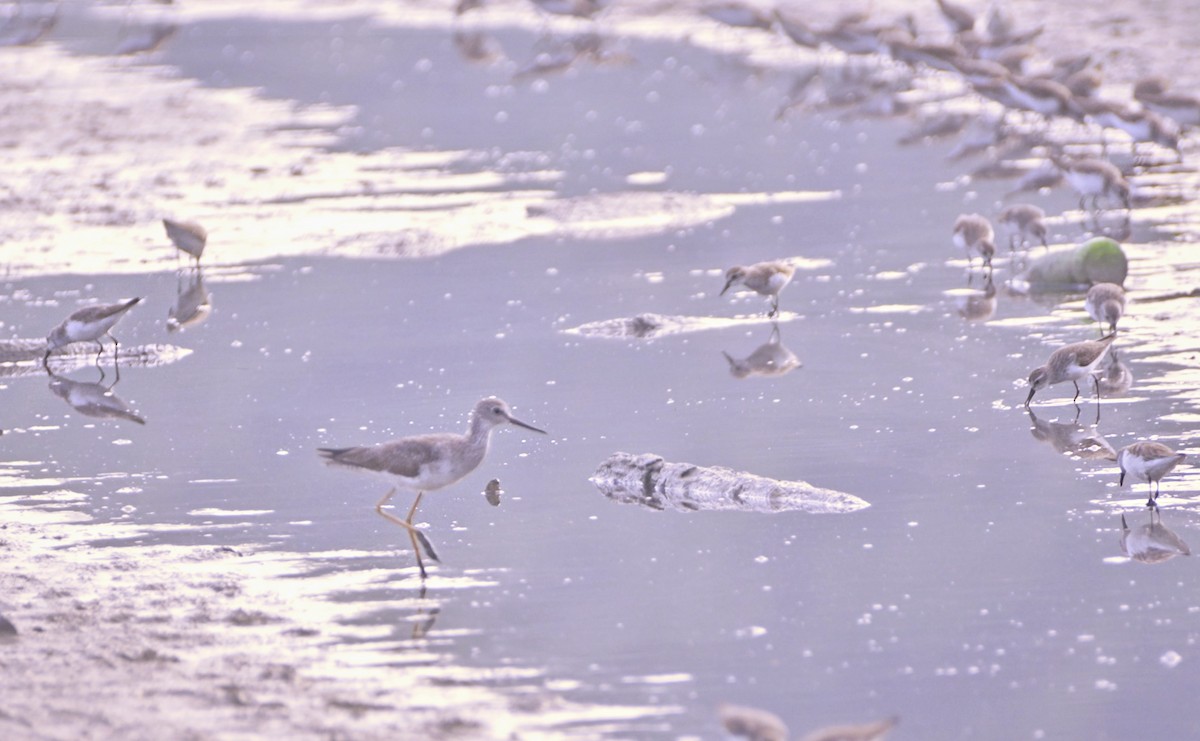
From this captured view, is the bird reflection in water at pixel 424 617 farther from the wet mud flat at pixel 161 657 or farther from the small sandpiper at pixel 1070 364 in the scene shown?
the small sandpiper at pixel 1070 364

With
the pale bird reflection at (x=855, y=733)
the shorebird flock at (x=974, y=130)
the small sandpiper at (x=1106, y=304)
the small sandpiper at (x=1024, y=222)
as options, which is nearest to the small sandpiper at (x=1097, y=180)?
the shorebird flock at (x=974, y=130)

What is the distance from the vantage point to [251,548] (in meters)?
8.70

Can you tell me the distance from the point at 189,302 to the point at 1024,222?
23.9 ft

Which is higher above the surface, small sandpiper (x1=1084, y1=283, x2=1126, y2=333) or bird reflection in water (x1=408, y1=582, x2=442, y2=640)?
small sandpiper (x1=1084, y1=283, x2=1126, y2=333)

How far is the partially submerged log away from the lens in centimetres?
905

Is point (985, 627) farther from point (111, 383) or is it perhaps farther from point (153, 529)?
point (111, 383)

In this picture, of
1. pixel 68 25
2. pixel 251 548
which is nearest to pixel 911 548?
pixel 251 548

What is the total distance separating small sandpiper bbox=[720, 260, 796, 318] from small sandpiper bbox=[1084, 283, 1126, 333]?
92.9 inches

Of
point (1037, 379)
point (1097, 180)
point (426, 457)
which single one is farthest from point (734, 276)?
point (426, 457)

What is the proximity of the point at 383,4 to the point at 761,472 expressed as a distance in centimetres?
4012

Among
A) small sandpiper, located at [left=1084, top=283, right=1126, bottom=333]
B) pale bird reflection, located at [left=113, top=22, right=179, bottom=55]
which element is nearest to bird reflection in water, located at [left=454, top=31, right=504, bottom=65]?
pale bird reflection, located at [left=113, top=22, right=179, bottom=55]

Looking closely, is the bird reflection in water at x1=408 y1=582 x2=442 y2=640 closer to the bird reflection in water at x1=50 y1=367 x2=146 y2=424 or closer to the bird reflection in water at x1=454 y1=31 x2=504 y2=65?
the bird reflection in water at x1=50 y1=367 x2=146 y2=424

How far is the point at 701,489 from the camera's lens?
30.4 ft

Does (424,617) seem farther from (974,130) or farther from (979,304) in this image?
(974,130)
